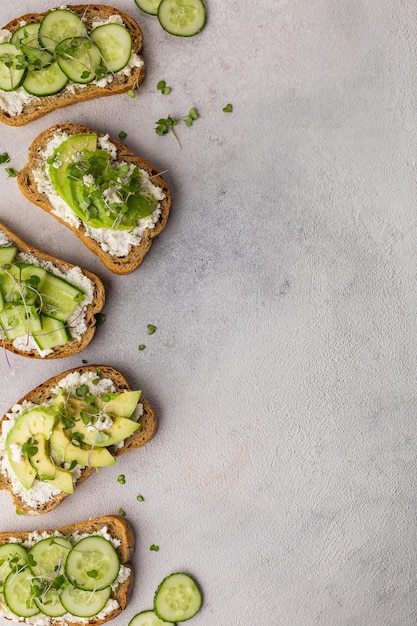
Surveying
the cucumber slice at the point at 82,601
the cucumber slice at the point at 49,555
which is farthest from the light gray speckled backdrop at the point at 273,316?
the cucumber slice at the point at 82,601

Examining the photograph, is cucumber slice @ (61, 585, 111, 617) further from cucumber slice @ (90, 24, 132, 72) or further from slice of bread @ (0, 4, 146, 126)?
cucumber slice @ (90, 24, 132, 72)

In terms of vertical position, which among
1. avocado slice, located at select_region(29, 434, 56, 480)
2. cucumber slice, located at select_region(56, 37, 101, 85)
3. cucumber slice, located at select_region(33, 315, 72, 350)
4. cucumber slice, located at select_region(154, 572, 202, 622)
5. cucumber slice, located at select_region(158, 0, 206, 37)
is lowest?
cucumber slice, located at select_region(154, 572, 202, 622)

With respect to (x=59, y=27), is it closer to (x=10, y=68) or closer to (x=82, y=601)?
(x=10, y=68)

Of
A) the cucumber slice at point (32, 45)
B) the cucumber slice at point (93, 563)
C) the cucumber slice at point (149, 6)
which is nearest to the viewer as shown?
the cucumber slice at point (32, 45)

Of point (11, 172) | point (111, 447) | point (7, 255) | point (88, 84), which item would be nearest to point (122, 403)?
point (111, 447)

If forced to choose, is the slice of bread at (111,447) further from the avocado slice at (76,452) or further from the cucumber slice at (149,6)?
the cucumber slice at (149,6)

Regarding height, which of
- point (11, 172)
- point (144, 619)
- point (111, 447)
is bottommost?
point (144, 619)

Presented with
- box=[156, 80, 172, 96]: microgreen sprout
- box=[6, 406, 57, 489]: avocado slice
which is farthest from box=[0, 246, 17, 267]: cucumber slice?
box=[156, 80, 172, 96]: microgreen sprout
